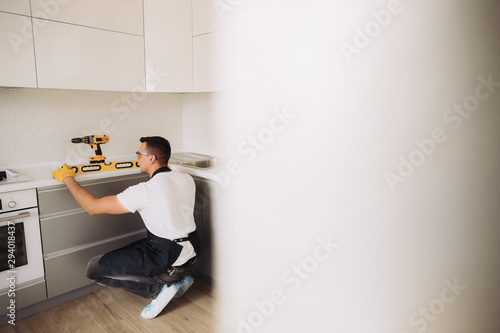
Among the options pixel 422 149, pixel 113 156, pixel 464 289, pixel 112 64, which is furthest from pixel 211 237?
pixel 422 149

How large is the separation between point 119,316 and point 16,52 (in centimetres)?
152

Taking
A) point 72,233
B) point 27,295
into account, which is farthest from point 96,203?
point 27,295

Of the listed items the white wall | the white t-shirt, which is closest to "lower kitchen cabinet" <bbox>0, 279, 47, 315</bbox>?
the white t-shirt

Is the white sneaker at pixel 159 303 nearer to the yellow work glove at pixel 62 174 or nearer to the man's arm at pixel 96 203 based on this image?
the man's arm at pixel 96 203

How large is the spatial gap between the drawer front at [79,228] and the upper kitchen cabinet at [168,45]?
91 cm

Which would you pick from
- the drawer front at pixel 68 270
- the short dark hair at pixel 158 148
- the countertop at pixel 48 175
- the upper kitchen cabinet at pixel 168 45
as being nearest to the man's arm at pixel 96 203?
the countertop at pixel 48 175

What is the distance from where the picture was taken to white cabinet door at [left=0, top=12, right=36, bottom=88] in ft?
5.42

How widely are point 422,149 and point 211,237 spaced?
1.80 m

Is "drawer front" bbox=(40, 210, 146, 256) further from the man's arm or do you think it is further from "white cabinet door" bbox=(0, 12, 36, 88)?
"white cabinet door" bbox=(0, 12, 36, 88)

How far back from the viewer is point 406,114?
0.43m

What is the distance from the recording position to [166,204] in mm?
1688

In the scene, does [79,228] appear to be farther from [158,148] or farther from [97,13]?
[97,13]

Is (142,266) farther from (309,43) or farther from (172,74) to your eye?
(309,43)

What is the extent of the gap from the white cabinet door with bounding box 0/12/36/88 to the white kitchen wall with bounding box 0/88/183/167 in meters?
0.34
